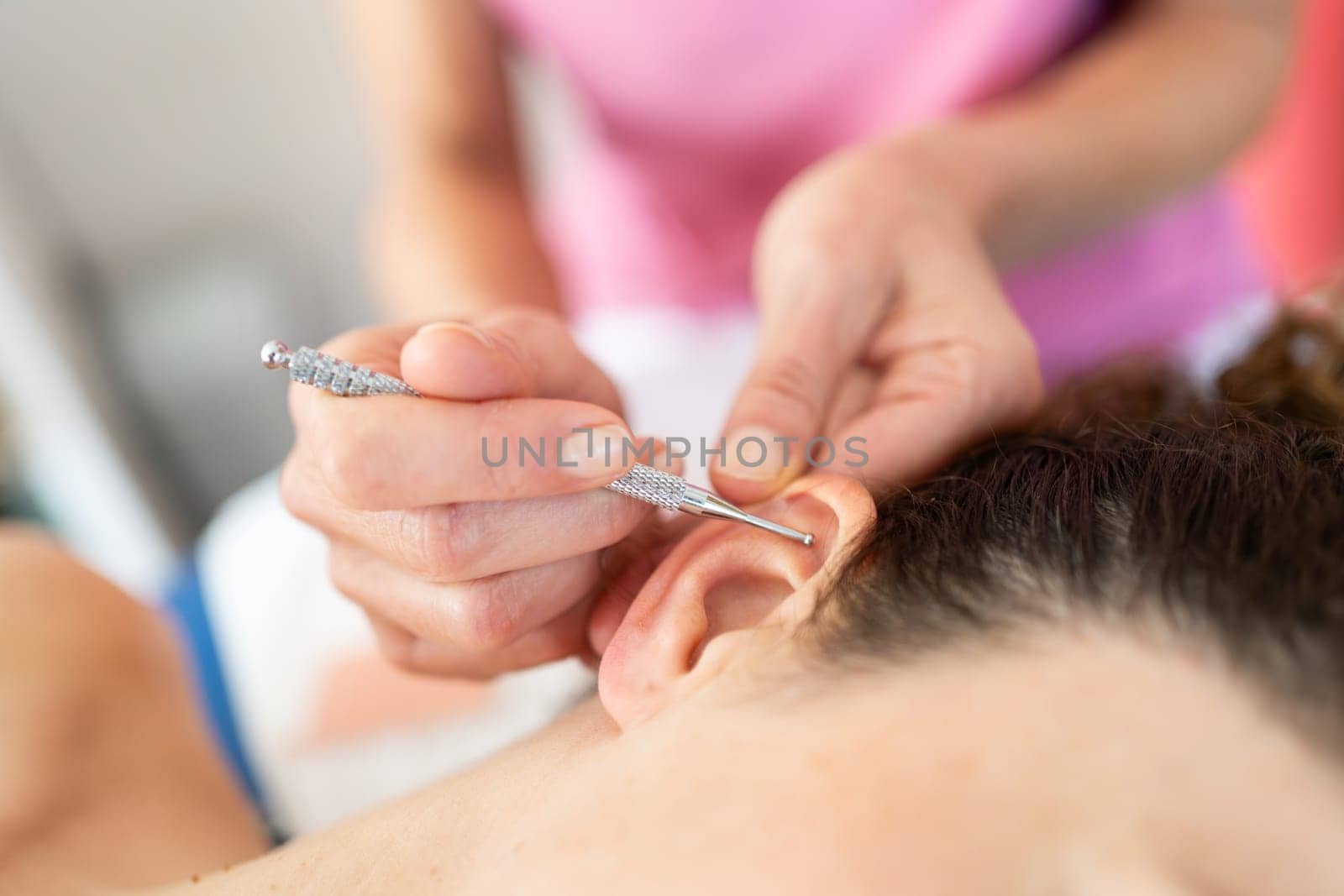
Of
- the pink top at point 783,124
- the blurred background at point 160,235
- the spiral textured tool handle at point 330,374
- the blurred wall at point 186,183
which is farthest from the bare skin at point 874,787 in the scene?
the blurred wall at point 186,183

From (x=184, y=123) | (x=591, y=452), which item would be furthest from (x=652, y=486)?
(x=184, y=123)

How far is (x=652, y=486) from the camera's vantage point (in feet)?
1.94

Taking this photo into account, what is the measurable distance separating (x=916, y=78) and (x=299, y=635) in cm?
99

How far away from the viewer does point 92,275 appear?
214cm

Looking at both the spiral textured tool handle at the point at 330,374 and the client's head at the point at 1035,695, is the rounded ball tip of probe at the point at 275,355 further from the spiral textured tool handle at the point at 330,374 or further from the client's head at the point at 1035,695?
the client's head at the point at 1035,695

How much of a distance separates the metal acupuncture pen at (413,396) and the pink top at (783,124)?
2.13 feet

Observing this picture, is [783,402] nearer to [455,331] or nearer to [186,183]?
[455,331]

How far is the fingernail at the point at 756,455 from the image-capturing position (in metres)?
0.66

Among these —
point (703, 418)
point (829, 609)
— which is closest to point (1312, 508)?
point (829, 609)

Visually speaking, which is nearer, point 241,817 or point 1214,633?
point 1214,633

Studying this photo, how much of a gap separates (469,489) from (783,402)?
0.81 feet

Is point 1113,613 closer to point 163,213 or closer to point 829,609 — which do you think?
point 829,609

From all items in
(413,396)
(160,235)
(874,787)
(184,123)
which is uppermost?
(184,123)

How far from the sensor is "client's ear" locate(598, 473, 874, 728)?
0.56 metres
